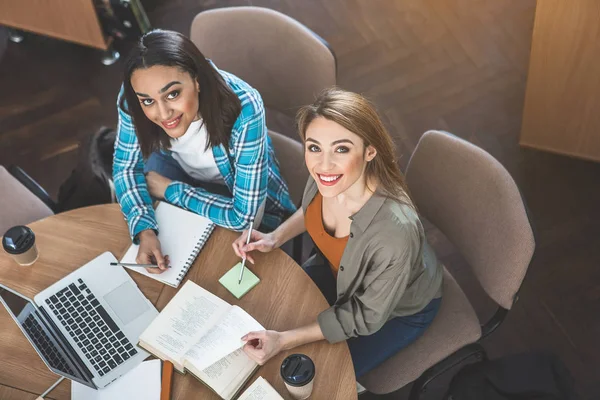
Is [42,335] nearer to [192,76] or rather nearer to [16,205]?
[16,205]

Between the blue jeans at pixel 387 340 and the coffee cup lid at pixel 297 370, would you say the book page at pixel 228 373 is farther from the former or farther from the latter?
the blue jeans at pixel 387 340

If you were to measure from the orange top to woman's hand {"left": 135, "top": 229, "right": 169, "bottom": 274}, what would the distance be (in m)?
0.46

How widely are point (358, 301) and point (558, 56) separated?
143cm

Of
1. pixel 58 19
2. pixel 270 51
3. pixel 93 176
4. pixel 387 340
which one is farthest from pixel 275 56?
pixel 58 19

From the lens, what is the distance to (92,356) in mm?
1988

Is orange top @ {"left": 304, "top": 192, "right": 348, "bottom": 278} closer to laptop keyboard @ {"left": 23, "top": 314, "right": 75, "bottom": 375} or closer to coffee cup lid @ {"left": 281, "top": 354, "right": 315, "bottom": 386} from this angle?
coffee cup lid @ {"left": 281, "top": 354, "right": 315, "bottom": 386}

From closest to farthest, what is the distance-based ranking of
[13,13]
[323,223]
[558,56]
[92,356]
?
[92,356] < [323,223] < [558,56] < [13,13]

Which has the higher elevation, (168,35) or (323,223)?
(168,35)

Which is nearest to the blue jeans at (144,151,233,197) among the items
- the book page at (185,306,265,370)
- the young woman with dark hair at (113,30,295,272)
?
the young woman with dark hair at (113,30,295,272)

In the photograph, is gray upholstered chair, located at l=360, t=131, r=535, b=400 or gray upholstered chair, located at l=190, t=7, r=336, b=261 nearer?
gray upholstered chair, located at l=360, t=131, r=535, b=400

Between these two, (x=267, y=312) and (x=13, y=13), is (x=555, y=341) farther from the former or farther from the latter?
(x=13, y=13)

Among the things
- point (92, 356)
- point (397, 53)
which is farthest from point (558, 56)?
point (92, 356)

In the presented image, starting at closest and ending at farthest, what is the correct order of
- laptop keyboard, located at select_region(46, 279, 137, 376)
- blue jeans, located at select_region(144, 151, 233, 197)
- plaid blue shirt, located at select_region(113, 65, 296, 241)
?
laptop keyboard, located at select_region(46, 279, 137, 376) → plaid blue shirt, located at select_region(113, 65, 296, 241) → blue jeans, located at select_region(144, 151, 233, 197)

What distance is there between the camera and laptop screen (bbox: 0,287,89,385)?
1923 millimetres
